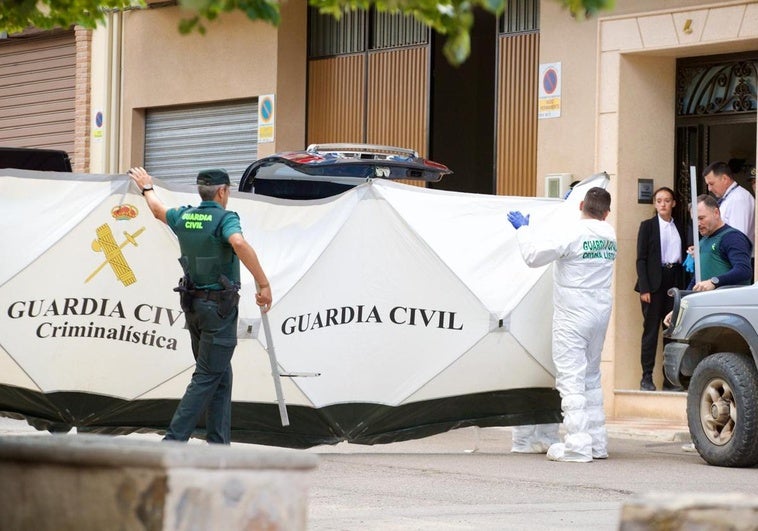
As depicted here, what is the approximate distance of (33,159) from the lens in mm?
15867

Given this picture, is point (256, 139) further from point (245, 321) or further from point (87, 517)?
point (87, 517)

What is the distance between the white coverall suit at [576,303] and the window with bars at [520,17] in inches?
228

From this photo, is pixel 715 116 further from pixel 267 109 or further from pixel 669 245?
pixel 267 109

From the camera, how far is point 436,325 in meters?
11.9

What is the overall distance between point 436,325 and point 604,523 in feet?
12.6

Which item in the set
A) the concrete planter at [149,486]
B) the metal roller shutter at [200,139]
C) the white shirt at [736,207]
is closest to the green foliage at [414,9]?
the concrete planter at [149,486]

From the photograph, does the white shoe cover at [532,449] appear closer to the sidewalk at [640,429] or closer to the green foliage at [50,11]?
the sidewalk at [640,429]

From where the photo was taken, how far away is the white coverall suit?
38.6 ft

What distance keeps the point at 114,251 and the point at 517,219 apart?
3.05 metres

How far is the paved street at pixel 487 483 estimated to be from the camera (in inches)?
326

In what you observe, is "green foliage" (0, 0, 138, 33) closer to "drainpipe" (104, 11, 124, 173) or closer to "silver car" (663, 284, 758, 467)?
"silver car" (663, 284, 758, 467)

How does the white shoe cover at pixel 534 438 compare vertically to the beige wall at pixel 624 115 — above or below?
below

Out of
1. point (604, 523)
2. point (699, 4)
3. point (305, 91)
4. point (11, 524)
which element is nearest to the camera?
point (11, 524)

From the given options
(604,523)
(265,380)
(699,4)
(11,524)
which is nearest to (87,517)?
(11,524)
